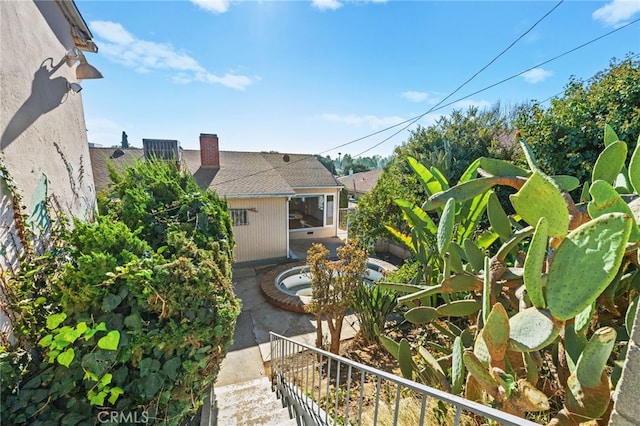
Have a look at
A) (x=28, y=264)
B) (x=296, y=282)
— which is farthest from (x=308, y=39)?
(x=28, y=264)

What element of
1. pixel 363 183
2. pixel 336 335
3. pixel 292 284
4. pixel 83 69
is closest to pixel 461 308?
pixel 336 335

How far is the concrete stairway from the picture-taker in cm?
302

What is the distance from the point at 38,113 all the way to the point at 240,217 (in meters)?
7.17

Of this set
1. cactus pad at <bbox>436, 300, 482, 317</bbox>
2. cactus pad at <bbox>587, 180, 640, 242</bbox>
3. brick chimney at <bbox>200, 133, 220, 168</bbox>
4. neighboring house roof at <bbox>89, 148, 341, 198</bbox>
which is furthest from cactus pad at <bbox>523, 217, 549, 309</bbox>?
brick chimney at <bbox>200, 133, 220, 168</bbox>

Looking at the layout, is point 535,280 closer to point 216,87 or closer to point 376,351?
point 376,351

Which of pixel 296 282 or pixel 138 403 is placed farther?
pixel 296 282

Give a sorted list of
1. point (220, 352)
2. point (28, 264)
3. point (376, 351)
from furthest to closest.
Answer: point (376, 351) < point (220, 352) < point (28, 264)

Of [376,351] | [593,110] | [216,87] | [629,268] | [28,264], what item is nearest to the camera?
[629,268]

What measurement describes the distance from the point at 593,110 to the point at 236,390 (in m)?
8.51

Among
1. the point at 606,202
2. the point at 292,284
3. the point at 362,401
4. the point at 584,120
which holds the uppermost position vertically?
the point at 584,120

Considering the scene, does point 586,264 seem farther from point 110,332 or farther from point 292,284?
point 292,284

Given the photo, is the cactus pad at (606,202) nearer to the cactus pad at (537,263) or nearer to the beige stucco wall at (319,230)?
the cactus pad at (537,263)

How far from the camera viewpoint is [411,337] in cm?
439

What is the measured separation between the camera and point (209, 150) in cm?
1103
